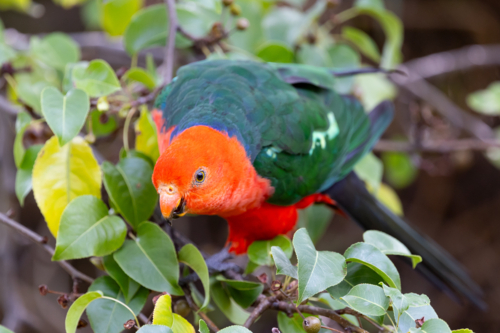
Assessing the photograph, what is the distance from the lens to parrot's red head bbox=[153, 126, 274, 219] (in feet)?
4.13

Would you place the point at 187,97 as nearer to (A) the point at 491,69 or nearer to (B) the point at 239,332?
(B) the point at 239,332

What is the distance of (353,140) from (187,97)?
0.91m

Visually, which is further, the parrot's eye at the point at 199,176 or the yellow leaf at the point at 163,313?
the parrot's eye at the point at 199,176

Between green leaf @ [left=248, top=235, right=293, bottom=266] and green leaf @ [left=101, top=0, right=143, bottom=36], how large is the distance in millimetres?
1386

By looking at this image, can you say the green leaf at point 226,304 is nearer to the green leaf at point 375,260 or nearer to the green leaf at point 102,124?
the green leaf at point 375,260

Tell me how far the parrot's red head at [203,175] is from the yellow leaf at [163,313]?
31cm

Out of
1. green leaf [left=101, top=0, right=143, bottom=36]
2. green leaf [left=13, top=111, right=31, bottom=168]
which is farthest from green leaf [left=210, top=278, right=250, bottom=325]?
green leaf [left=101, top=0, right=143, bottom=36]

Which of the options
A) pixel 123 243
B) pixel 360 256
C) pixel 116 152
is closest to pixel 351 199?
pixel 360 256

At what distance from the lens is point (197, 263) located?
1.29 m

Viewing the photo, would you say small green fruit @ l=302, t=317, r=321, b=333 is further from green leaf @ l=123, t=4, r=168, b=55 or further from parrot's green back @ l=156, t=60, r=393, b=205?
green leaf @ l=123, t=4, r=168, b=55

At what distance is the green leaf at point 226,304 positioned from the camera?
1412 mm

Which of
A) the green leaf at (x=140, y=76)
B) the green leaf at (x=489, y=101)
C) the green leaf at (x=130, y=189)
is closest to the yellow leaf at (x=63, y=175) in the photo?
the green leaf at (x=130, y=189)

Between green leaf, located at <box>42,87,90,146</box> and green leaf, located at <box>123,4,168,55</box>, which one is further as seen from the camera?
green leaf, located at <box>123,4,168,55</box>

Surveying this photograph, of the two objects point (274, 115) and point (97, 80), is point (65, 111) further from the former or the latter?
point (274, 115)
